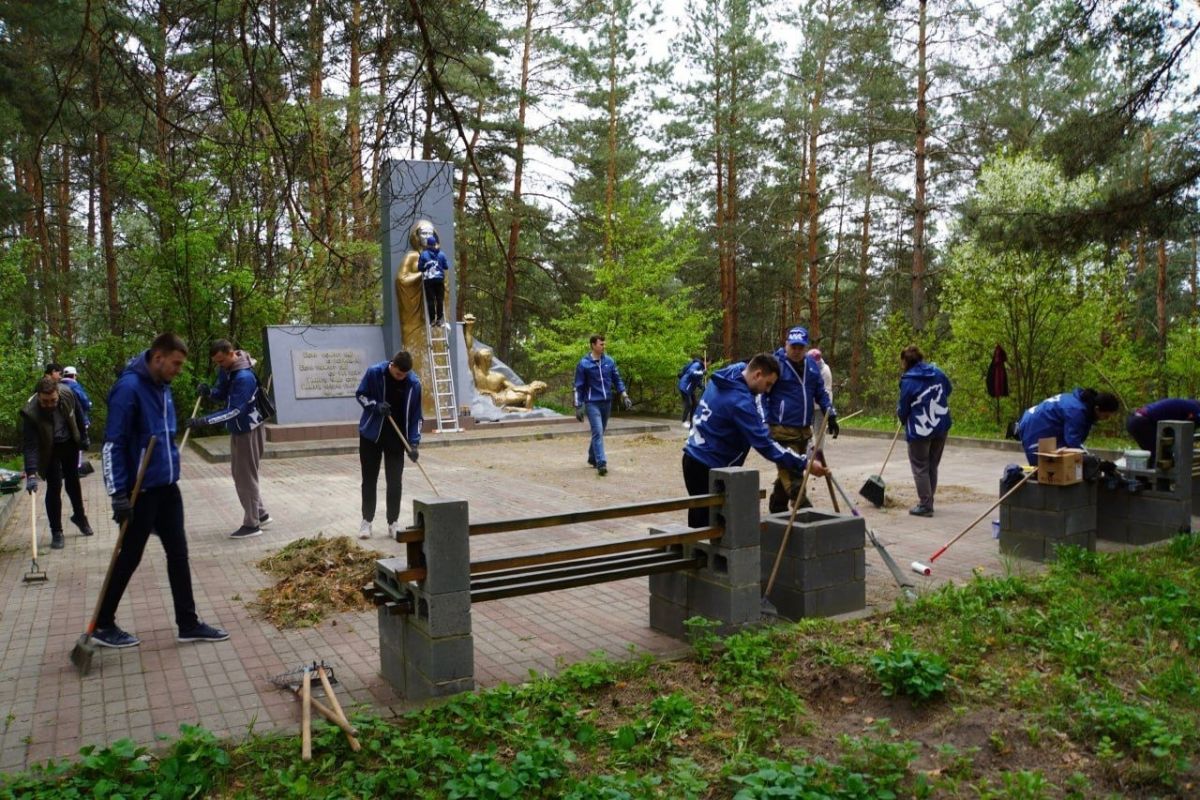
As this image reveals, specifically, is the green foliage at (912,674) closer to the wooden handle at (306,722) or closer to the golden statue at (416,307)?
the wooden handle at (306,722)

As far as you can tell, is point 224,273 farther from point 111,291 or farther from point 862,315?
point 862,315

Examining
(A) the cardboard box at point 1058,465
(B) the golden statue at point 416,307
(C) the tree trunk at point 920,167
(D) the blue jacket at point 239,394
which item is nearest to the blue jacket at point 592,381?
(D) the blue jacket at point 239,394

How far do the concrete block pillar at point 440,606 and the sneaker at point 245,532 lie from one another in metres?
4.59

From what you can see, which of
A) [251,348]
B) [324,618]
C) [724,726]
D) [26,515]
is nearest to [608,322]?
[251,348]

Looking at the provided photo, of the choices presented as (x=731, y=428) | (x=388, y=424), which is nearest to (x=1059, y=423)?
(x=731, y=428)

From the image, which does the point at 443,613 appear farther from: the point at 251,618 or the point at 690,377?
the point at 690,377

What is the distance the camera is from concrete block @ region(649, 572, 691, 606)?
4969mm

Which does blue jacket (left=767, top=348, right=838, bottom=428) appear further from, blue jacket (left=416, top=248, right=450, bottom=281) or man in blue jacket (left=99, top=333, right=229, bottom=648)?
blue jacket (left=416, top=248, right=450, bottom=281)

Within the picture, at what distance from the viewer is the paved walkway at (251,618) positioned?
3.96 meters

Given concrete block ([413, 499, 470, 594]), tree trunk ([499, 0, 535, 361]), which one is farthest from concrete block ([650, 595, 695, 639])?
tree trunk ([499, 0, 535, 361])

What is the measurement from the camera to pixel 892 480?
11.2m

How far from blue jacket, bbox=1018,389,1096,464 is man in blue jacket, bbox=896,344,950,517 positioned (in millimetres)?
1055

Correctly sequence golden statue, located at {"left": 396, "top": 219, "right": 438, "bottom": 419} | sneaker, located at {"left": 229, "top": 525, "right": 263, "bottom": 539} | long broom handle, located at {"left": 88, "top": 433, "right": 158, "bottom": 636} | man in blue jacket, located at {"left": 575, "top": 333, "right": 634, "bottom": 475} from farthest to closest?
golden statue, located at {"left": 396, "top": 219, "right": 438, "bottom": 419}
man in blue jacket, located at {"left": 575, "top": 333, "right": 634, "bottom": 475}
sneaker, located at {"left": 229, "top": 525, "right": 263, "bottom": 539}
long broom handle, located at {"left": 88, "top": 433, "right": 158, "bottom": 636}

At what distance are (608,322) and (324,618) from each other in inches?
748
